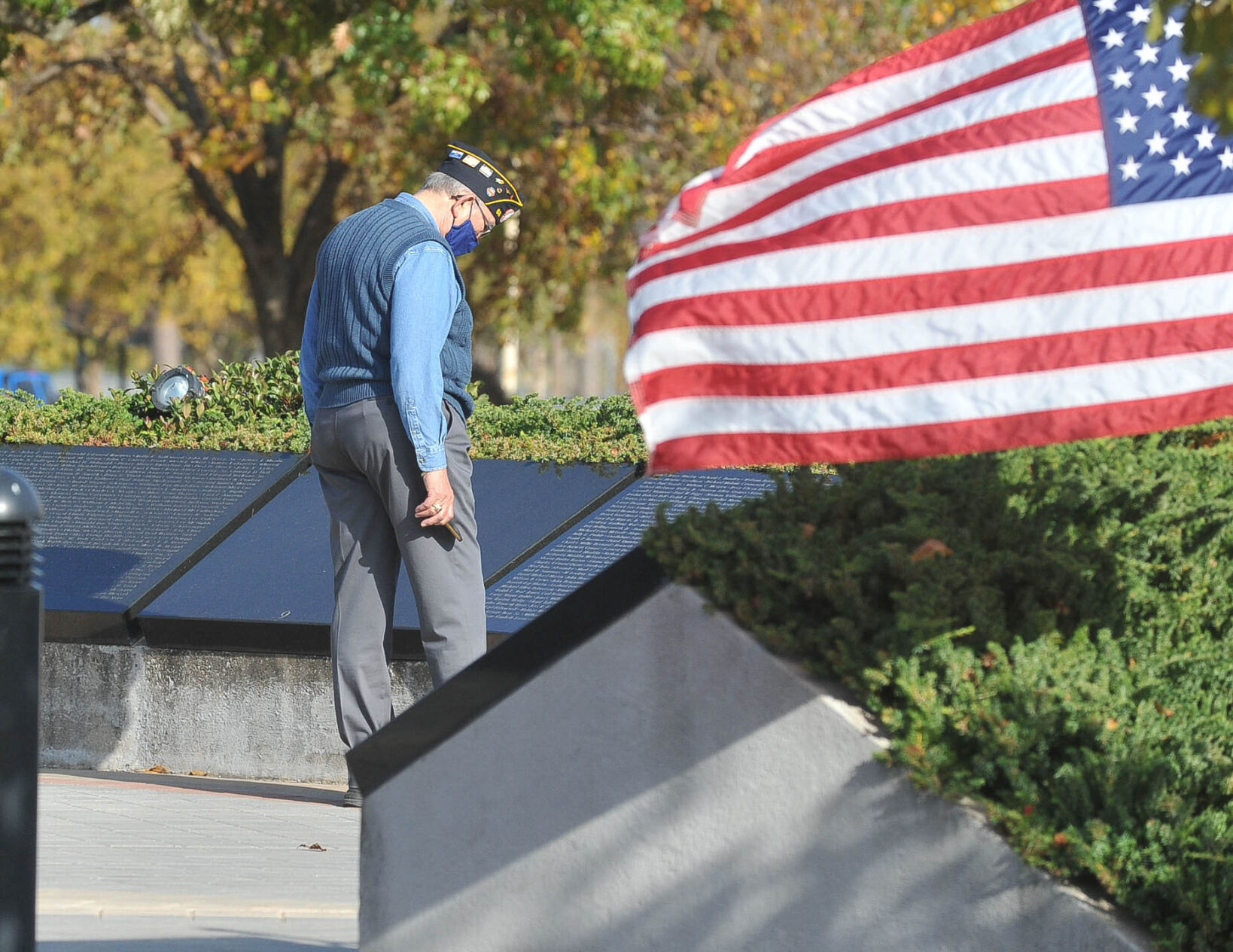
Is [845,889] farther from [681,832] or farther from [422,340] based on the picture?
[422,340]

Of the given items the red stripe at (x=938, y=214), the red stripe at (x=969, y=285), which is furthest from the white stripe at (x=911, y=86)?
the red stripe at (x=969, y=285)

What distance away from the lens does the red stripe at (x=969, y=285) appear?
3.77 meters

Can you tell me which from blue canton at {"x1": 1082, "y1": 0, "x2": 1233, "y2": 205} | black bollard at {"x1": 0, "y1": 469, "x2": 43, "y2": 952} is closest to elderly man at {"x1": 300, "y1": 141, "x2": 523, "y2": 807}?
black bollard at {"x1": 0, "y1": 469, "x2": 43, "y2": 952}

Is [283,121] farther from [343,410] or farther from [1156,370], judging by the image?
[1156,370]

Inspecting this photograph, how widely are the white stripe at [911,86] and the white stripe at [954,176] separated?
239 mm

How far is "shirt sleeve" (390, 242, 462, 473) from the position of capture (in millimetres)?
5156

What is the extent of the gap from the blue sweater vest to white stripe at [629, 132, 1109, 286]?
1.60 metres

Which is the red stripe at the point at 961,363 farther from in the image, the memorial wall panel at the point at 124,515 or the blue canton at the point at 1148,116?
the memorial wall panel at the point at 124,515

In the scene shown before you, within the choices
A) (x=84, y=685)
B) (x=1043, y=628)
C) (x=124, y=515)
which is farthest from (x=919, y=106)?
(x=124, y=515)

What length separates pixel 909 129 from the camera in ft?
13.3

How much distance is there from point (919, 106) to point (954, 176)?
286 millimetres

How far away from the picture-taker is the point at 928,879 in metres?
3.38

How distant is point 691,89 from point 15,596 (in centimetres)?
1721

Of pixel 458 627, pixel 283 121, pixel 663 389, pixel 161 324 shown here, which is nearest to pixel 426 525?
pixel 458 627
